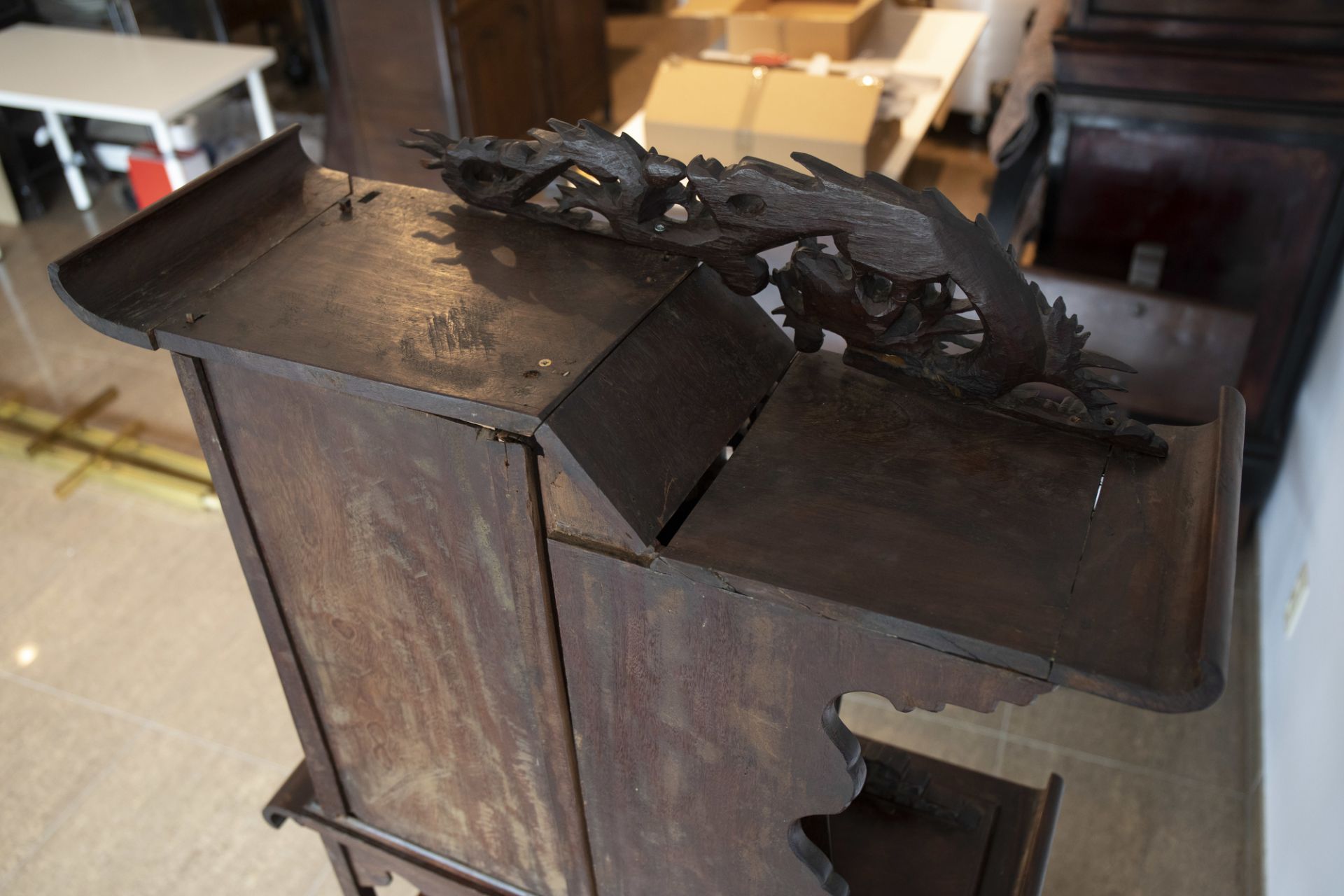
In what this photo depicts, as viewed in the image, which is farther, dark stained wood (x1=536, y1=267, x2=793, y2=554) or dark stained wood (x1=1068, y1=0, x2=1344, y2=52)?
dark stained wood (x1=1068, y1=0, x2=1344, y2=52)

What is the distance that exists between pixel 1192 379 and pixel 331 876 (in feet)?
5.91

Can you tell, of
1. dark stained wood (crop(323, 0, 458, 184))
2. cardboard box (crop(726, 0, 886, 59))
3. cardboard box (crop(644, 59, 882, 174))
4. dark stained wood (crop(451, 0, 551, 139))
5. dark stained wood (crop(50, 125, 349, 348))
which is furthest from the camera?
dark stained wood (crop(451, 0, 551, 139))

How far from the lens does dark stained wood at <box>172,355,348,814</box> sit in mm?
1009

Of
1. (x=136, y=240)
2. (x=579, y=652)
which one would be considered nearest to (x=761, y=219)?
(x=579, y=652)

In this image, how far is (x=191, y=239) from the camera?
1.04 meters

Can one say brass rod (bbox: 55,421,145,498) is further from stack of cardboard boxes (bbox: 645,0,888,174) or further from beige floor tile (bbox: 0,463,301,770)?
stack of cardboard boxes (bbox: 645,0,888,174)

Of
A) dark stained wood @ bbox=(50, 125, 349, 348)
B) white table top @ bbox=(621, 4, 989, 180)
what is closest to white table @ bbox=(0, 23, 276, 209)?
white table top @ bbox=(621, 4, 989, 180)

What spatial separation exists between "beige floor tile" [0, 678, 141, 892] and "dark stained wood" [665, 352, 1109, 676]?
5.76ft

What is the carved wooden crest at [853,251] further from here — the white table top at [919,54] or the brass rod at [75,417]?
the brass rod at [75,417]

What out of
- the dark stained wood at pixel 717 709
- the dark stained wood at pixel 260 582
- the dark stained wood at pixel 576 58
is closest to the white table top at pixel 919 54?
the dark stained wood at pixel 576 58

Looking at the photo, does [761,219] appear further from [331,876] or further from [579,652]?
[331,876]

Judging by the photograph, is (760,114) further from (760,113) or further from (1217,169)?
(1217,169)

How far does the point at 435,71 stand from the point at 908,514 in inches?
122

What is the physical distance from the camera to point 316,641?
118 cm
